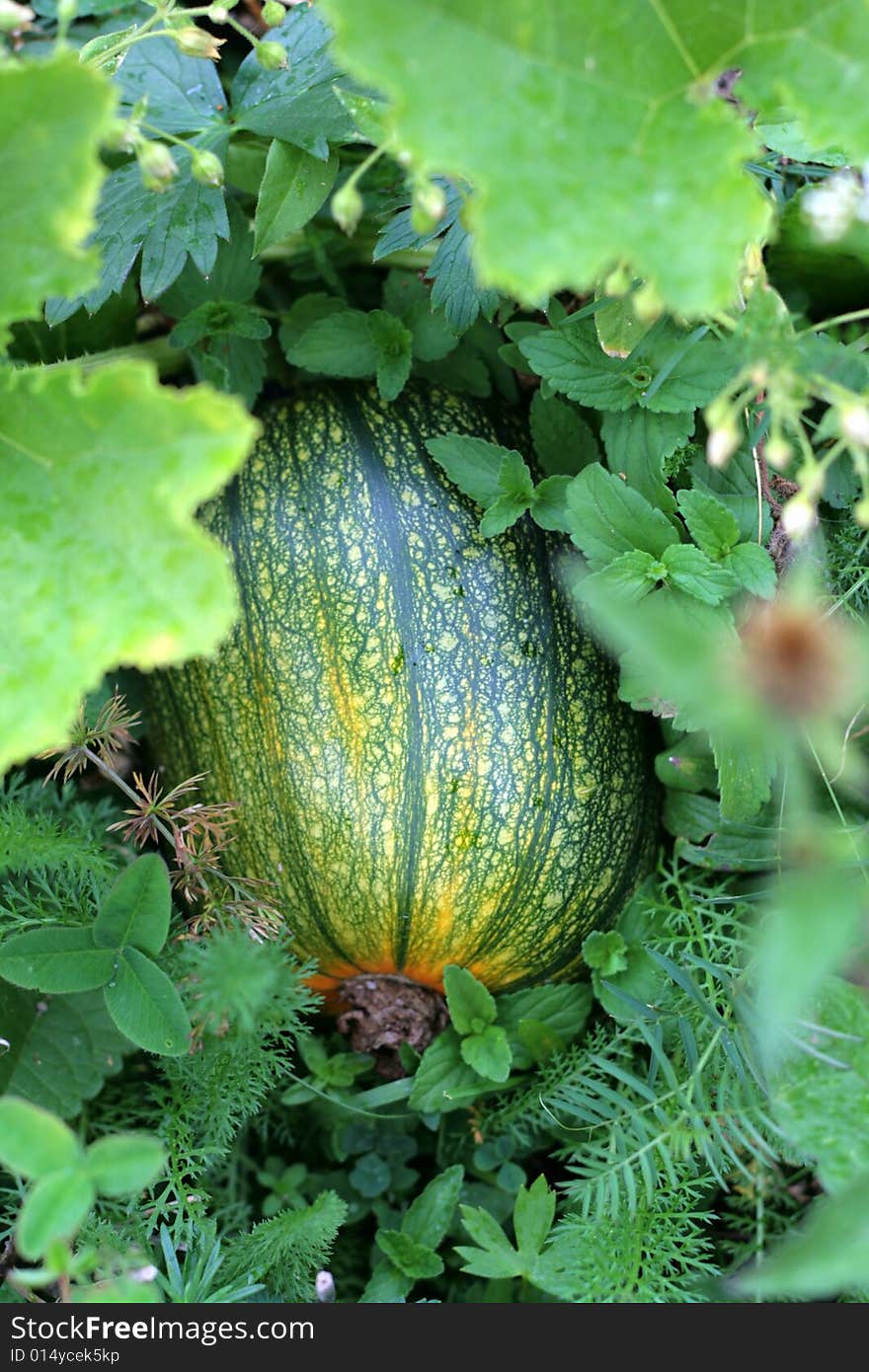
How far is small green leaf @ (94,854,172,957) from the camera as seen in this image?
1490 millimetres

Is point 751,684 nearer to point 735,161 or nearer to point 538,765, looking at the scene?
point 735,161

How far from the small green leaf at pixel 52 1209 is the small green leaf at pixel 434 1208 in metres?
0.72

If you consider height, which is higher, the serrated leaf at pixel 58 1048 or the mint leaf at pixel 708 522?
the mint leaf at pixel 708 522

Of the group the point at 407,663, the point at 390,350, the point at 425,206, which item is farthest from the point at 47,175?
the point at 407,663

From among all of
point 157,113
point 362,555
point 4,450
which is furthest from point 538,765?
point 157,113

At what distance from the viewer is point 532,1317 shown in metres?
1.48

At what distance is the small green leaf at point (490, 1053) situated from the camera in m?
1.65

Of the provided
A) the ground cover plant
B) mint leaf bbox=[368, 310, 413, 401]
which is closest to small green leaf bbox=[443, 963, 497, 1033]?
the ground cover plant

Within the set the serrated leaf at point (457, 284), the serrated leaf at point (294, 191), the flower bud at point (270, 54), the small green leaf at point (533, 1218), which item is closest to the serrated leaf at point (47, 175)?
the flower bud at point (270, 54)

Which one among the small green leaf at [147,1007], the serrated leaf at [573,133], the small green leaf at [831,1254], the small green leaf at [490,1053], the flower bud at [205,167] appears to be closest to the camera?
the small green leaf at [831,1254]

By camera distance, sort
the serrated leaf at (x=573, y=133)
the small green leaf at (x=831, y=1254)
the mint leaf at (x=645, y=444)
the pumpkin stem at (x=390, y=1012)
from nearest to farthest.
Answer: the small green leaf at (x=831, y=1254) < the serrated leaf at (x=573, y=133) < the mint leaf at (x=645, y=444) < the pumpkin stem at (x=390, y=1012)

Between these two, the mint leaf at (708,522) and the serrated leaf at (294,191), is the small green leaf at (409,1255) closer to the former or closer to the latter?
the mint leaf at (708,522)

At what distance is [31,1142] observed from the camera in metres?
1.12

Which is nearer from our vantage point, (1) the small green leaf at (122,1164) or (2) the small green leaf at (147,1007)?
(1) the small green leaf at (122,1164)
